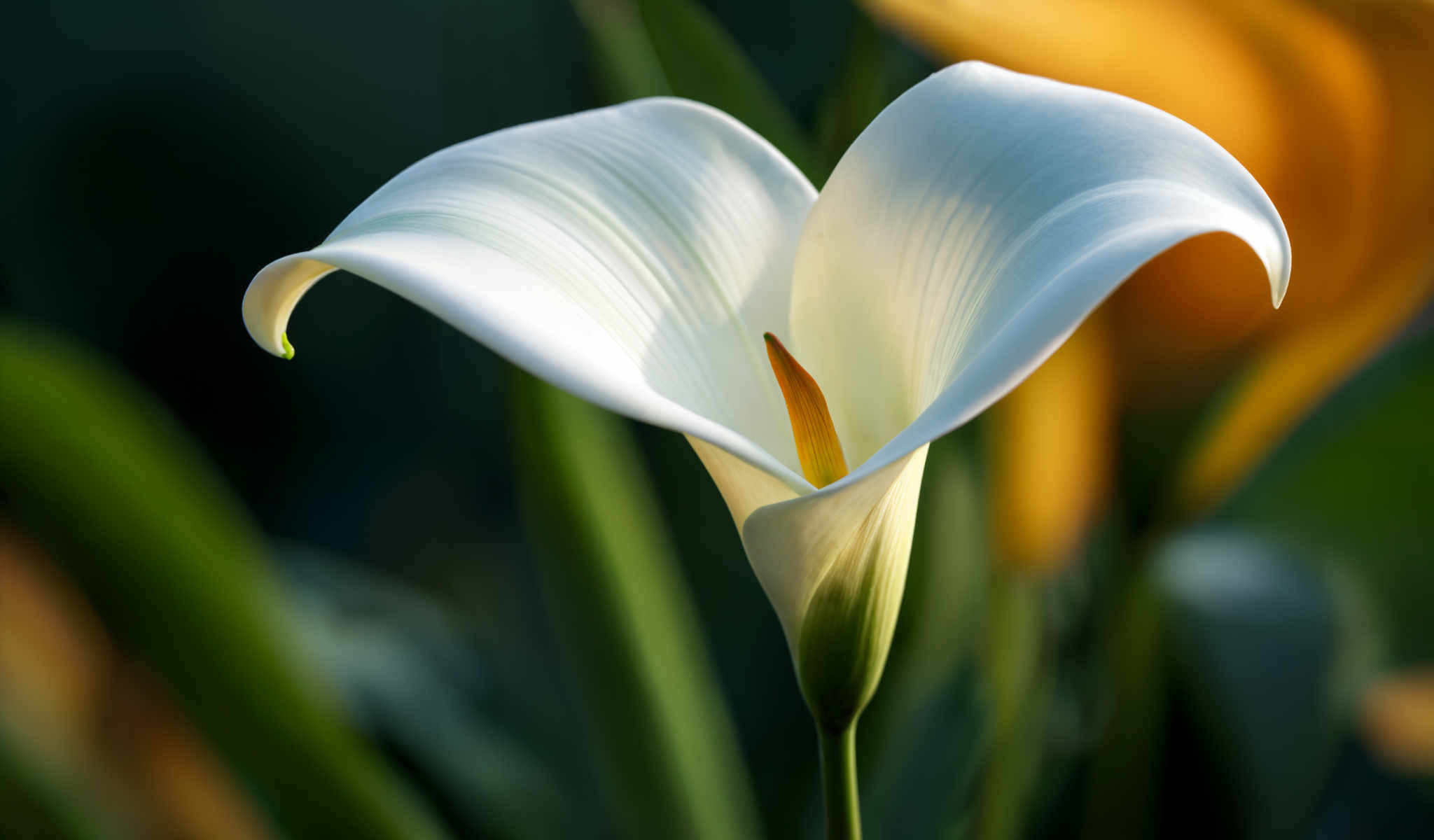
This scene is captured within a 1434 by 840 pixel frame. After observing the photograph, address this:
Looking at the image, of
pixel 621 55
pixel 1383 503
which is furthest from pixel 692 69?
pixel 1383 503

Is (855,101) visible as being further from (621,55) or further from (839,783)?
(839,783)

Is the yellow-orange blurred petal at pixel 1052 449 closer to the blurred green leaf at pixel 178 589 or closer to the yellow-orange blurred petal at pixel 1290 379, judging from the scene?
the yellow-orange blurred petal at pixel 1290 379

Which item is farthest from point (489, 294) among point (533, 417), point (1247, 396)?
point (1247, 396)

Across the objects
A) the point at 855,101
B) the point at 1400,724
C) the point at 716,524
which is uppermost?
the point at 855,101

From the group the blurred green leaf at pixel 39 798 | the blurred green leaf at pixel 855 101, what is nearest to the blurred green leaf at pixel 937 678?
the blurred green leaf at pixel 855 101

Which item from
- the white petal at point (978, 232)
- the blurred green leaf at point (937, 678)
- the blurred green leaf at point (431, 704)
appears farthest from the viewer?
the blurred green leaf at point (431, 704)

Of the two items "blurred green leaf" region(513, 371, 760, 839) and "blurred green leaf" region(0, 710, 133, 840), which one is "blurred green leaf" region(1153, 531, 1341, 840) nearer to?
"blurred green leaf" region(513, 371, 760, 839)
